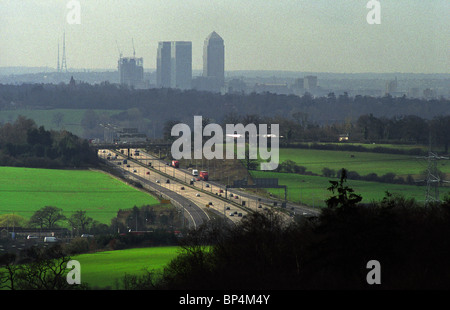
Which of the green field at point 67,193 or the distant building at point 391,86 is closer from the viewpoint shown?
the green field at point 67,193

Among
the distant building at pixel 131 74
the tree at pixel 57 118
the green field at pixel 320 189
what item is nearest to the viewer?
the green field at pixel 320 189

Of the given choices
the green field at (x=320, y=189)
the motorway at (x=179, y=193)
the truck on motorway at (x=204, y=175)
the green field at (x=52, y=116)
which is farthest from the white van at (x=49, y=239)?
the green field at (x=52, y=116)

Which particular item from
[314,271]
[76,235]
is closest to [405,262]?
[314,271]

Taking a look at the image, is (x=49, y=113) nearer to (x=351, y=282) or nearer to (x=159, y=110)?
(x=159, y=110)

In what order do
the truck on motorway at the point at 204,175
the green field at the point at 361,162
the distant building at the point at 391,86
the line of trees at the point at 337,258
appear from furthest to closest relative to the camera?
the distant building at the point at 391,86 < the truck on motorway at the point at 204,175 < the green field at the point at 361,162 < the line of trees at the point at 337,258

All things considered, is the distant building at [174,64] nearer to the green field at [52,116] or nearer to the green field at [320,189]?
the green field at [52,116]

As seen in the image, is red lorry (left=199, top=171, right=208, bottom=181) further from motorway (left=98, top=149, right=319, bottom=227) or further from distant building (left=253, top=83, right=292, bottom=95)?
distant building (left=253, top=83, right=292, bottom=95)

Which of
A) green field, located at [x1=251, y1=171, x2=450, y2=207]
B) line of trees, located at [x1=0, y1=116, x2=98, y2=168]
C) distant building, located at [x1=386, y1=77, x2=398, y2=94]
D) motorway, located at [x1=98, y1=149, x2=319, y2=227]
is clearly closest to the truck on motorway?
motorway, located at [x1=98, y1=149, x2=319, y2=227]
